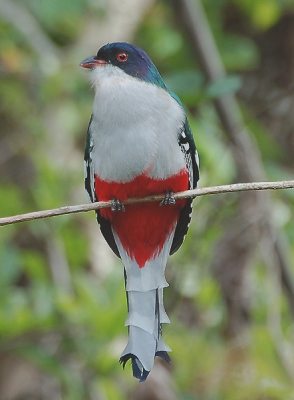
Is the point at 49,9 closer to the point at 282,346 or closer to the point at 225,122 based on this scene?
the point at 225,122

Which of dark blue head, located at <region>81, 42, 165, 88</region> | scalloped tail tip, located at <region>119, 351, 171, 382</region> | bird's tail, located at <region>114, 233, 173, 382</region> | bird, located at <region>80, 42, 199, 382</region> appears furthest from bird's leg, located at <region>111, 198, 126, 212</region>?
scalloped tail tip, located at <region>119, 351, 171, 382</region>

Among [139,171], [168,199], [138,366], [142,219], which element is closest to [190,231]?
[142,219]

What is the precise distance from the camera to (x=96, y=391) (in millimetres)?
4102

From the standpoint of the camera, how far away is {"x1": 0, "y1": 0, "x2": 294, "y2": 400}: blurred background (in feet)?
13.1

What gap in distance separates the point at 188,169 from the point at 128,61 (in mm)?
565

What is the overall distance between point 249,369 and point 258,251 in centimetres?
78

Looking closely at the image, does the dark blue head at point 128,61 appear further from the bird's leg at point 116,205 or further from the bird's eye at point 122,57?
the bird's leg at point 116,205

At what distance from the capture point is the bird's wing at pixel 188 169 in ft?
10.0

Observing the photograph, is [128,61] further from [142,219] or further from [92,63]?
[142,219]

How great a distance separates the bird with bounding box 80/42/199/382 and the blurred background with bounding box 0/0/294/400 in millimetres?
510

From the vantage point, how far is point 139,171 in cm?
284

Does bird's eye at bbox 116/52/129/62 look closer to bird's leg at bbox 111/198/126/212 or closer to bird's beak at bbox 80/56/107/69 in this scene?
bird's beak at bbox 80/56/107/69

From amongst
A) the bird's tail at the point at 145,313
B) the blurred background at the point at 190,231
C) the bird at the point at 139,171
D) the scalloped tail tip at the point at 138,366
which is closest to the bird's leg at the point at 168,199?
the bird at the point at 139,171

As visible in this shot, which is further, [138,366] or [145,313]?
[145,313]
